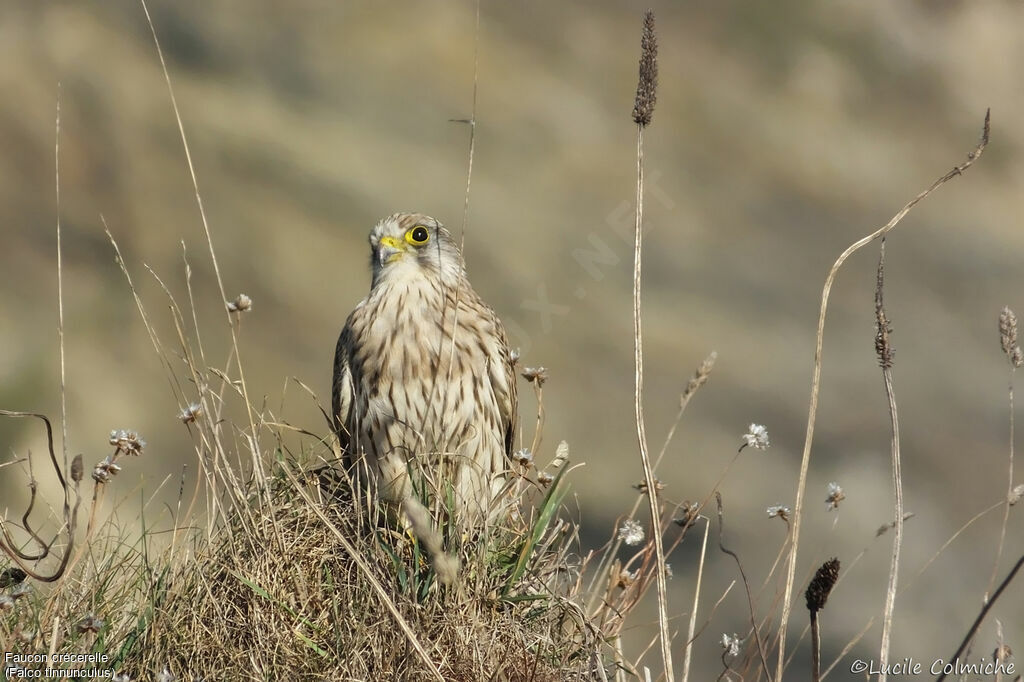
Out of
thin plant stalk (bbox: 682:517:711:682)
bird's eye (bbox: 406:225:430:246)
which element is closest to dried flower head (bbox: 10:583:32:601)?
thin plant stalk (bbox: 682:517:711:682)

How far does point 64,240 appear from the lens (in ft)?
29.3

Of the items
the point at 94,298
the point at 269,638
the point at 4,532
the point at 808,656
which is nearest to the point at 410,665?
the point at 269,638

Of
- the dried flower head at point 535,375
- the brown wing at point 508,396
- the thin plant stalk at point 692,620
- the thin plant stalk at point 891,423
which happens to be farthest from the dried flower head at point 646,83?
the brown wing at point 508,396

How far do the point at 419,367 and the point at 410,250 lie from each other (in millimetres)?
533

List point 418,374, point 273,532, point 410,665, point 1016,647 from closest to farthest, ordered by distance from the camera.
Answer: point 410,665, point 273,532, point 418,374, point 1016,647

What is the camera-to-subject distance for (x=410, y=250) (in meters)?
4.05

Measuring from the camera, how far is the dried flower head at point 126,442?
2748 mm

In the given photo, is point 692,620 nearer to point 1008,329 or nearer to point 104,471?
point 1008,329

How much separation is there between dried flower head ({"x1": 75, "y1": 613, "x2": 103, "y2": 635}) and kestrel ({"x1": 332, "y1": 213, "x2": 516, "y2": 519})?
0.97 m

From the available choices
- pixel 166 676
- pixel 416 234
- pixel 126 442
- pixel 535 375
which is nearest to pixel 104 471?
pixel 126 442

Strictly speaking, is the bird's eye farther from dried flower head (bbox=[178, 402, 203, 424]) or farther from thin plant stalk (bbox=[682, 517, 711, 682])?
thin plant stalk (bbox=[682, 517, 711, 682])

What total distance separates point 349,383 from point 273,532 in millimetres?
1039

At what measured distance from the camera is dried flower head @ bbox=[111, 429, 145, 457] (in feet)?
9.02

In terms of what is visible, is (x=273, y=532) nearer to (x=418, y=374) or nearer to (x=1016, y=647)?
(x=418, y=374)
